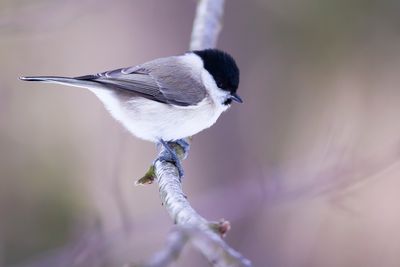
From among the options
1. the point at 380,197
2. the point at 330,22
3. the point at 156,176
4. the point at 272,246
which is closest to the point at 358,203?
the point at 380,197

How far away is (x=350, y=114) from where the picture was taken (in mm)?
4645

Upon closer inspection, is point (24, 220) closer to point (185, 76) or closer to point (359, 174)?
point (185, 76)

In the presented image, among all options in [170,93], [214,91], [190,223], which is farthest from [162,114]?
[190,223]

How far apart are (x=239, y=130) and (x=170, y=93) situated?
200 centimetres

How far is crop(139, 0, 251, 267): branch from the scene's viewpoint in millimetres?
1034

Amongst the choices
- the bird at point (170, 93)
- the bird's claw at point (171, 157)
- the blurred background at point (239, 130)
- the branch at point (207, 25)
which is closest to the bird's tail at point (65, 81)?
the bird at point (170, 93)

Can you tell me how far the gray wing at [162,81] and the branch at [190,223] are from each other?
0.59 ft

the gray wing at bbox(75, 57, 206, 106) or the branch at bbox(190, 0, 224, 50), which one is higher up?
the branch at bbox(190, 0, 224, 50)

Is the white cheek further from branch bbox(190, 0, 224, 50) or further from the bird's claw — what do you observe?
the bird's claw

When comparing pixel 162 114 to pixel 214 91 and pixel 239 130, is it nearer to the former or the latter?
pixel 214 91

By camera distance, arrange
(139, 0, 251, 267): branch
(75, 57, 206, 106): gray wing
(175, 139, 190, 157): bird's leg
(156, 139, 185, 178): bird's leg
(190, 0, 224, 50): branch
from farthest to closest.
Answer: (190, 0, 224, 50): branch < (75, 57, 206, 106): gray wing < (175, 139, 190, 157): bird's leg < (156, 139, 185, 178): bird's leg < (139, 0, 251, 267): branch

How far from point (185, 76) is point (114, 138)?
148cm

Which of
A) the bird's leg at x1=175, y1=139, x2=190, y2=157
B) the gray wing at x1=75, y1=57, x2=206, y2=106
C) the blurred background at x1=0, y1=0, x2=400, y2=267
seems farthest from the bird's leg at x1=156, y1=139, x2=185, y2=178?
the blurred background at x1=0, y1=0, x2=400, y2=267

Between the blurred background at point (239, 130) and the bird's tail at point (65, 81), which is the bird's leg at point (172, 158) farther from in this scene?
the blurred background at point (239, 130)
